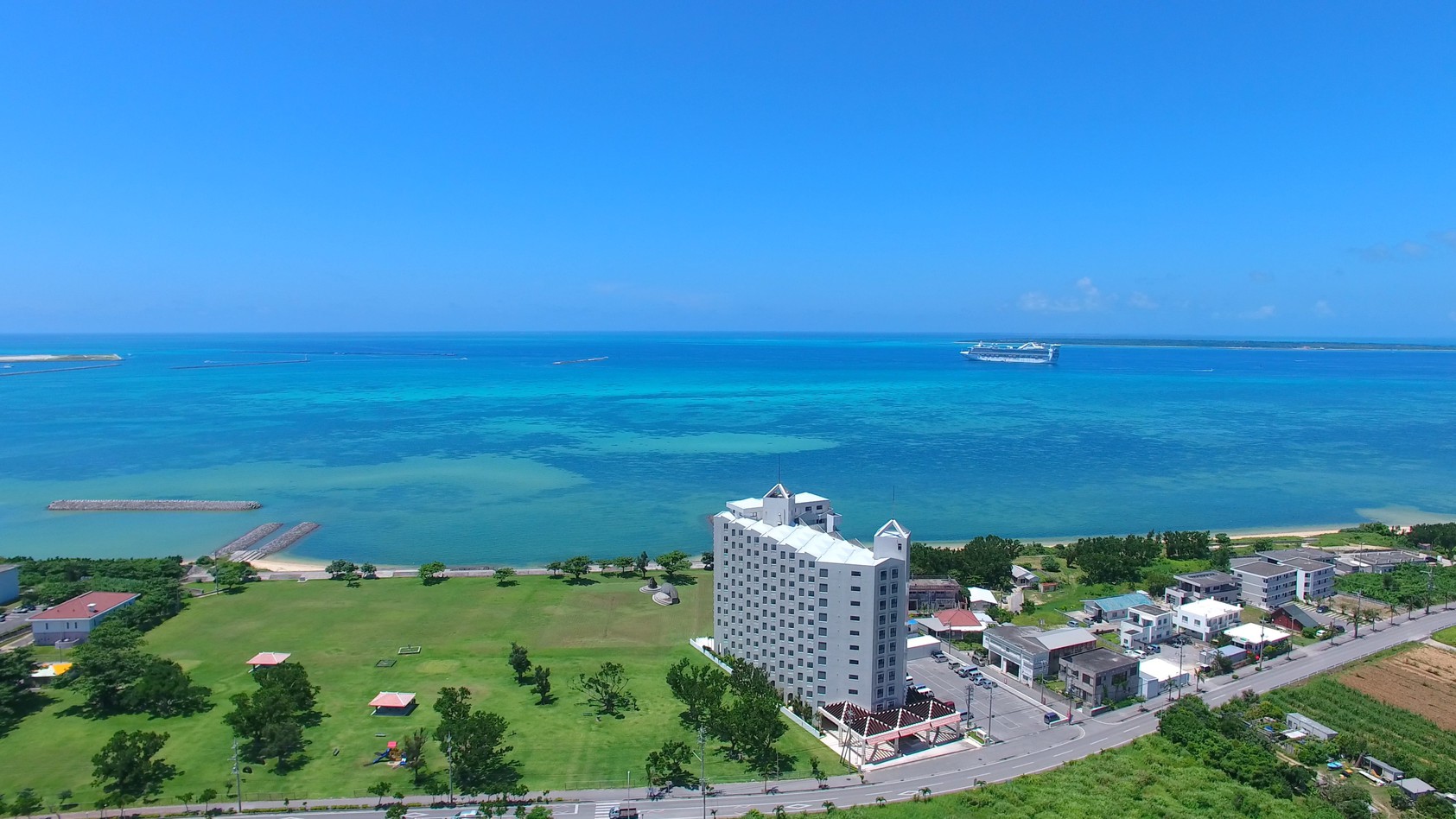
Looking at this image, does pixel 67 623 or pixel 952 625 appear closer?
pixel 67 623

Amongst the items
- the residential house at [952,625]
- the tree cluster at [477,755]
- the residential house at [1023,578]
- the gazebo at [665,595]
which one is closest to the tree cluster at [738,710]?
the tree cluster at [477,755]

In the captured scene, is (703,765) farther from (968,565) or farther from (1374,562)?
(1374,562)

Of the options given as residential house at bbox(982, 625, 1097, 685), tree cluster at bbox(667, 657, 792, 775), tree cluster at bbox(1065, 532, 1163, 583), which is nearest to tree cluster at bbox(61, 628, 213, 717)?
tree cluster at bbox(667, 657, 792, 775)

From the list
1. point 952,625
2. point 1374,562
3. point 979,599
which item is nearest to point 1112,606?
point 979,599

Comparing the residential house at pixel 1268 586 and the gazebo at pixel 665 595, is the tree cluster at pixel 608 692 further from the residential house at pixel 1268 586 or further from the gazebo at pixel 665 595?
the residential house at pixel 1268 586

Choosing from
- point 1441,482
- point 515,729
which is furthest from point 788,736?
point 1441,482

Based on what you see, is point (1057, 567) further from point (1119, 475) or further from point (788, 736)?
point (1119, 475)
